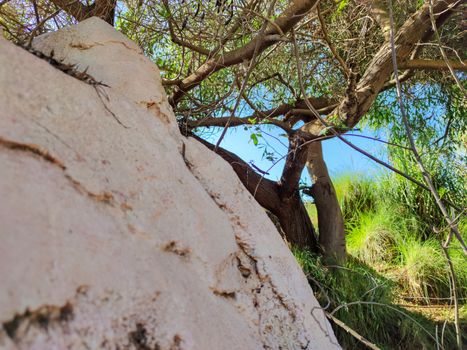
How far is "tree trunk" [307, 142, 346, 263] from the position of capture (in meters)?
5.18

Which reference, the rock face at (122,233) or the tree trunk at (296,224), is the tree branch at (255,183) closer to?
the tree trunk at (296,224)

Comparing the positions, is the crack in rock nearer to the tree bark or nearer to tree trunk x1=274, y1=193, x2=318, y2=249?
the tree bark

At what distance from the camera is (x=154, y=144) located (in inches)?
59.7

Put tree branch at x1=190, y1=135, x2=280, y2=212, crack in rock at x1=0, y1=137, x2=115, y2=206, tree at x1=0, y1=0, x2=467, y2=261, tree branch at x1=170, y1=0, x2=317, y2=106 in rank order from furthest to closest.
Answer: tree branch at x1=190, y1=135, x2=280, y2=212
tree at x1=0, y1=0, x2=467, y2=261
tree branch at x1=170, y1=0, x2=317, y2=106
crack in rock at x1=0, y1=137, x2=115, y2=206

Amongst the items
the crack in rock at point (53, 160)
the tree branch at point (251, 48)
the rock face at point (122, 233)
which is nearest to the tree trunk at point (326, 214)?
the tree branch at point (251, 48)

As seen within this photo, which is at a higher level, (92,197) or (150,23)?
(150,23)

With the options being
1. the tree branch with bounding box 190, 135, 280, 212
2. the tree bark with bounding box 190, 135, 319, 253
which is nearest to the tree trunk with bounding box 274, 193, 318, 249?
the tree bark with bounding box 190, 135, 319, 253

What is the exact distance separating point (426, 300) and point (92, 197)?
5309mm

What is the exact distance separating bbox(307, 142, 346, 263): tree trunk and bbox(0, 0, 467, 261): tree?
0.04ft

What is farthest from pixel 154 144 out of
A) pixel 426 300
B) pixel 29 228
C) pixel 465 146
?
pixel 465 146

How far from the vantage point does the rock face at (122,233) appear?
886 millimetres

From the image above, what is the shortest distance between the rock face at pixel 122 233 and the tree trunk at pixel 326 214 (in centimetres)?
337

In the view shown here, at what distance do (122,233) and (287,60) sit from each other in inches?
166

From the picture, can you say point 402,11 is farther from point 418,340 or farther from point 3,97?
point 3,97
